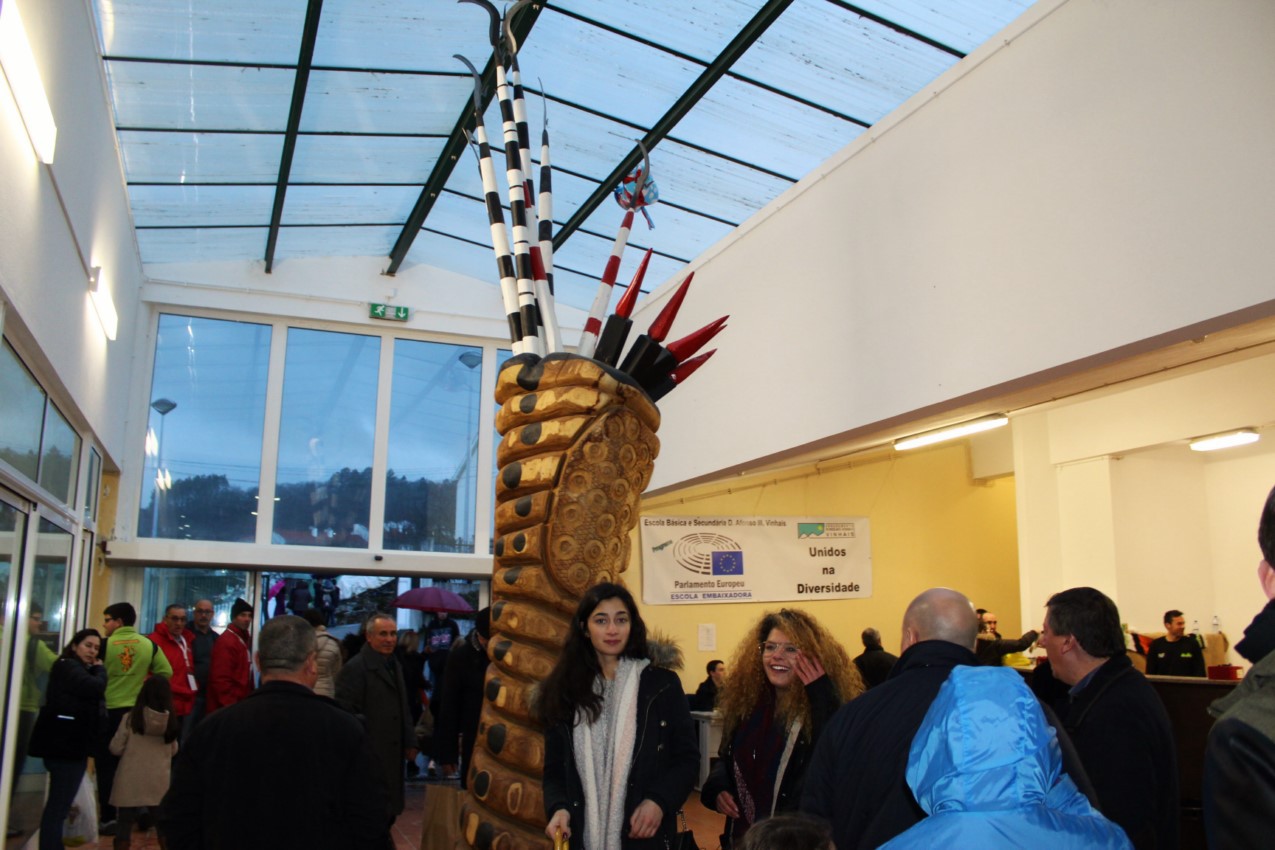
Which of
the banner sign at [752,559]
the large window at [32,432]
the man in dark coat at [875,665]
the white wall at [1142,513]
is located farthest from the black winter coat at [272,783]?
the white wall at [1142,513]

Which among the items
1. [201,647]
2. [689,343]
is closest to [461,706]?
[689,343]

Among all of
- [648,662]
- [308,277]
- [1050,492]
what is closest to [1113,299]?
[648,662]

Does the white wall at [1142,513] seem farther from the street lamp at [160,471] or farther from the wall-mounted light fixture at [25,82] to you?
the street lamp at [160,471]

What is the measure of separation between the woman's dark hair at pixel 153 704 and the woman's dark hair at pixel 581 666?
3.20m

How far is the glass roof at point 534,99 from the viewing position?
5387 millimetres

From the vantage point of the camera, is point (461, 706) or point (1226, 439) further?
point (1226, 439)

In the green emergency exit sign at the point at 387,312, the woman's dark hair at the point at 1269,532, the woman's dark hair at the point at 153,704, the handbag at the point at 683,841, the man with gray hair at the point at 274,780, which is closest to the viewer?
the woman's dark hair at the point at 1269,532

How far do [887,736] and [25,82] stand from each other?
3769 millimetres

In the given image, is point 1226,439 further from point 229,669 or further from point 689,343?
point 229,669

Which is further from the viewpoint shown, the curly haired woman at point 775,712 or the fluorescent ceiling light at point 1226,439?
the fluorescent ceiling light at point 1226,439

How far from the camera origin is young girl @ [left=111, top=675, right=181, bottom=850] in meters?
5.00

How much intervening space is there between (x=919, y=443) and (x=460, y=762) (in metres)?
4.04

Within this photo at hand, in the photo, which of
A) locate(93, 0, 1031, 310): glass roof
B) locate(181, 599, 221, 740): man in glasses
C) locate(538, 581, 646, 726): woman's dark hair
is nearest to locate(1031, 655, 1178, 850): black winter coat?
locate(538, 581, 646, 726): woman's dark hair

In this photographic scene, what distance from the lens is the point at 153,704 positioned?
5043mm
